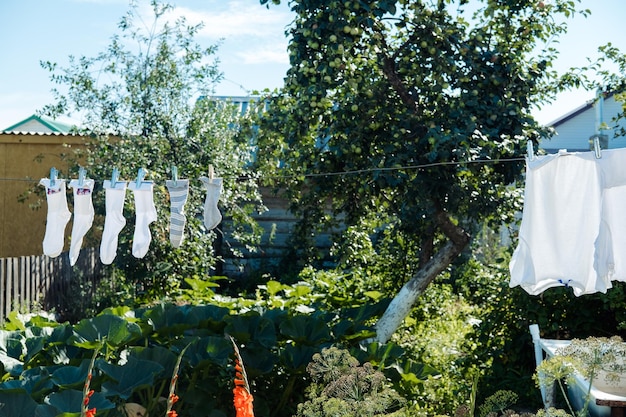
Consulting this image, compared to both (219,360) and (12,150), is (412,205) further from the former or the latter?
(12,150)

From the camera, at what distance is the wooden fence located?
6805 mm

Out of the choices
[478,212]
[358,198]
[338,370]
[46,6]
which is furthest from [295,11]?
[46,6]

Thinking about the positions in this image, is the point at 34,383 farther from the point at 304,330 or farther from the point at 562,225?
the point at 562,225

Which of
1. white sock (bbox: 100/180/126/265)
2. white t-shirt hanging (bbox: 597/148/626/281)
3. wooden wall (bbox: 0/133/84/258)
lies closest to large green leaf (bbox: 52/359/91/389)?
white sock (bbox: 100/180/126/265)

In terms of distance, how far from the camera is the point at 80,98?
7.88 m

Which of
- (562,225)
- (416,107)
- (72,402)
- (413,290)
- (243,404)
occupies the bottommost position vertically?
(72,402)

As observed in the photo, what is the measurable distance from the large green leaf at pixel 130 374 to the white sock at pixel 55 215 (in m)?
1.30

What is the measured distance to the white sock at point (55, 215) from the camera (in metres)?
4.96

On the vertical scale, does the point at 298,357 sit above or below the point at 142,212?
below

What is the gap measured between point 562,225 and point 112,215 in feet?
8.84

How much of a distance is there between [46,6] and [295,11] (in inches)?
149

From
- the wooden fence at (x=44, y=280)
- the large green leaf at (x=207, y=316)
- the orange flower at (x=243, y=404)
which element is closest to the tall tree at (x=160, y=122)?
the wooden fence at (x=44, y=280)

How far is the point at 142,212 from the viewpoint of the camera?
4668 millimetres

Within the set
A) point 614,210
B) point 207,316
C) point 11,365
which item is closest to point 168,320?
point 207,316
